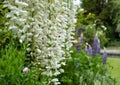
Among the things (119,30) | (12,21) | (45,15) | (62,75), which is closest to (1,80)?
(12,21)

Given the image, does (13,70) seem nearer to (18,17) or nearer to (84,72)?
(18,17)

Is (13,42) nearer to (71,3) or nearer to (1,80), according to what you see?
(1,80)

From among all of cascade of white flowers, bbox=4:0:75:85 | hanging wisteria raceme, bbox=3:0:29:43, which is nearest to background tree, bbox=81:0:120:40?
cascade of white flowers, bbox=4:0:75:85

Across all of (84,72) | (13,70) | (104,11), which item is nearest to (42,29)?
(13,70)

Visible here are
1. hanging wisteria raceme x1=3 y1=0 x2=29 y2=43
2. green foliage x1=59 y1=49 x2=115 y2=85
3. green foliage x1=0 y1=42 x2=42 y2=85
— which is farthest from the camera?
green foliage x1=59 y1=49 x2=115 y2=85

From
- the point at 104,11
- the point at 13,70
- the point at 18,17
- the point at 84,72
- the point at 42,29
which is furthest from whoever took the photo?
the point at 104,11

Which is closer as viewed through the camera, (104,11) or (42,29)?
(42,29)

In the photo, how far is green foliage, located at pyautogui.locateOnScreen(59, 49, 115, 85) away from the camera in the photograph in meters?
4.14

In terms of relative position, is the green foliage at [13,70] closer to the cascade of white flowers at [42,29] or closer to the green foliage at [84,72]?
the cascade of white flowers at [42,29]

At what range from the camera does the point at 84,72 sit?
14.0ft

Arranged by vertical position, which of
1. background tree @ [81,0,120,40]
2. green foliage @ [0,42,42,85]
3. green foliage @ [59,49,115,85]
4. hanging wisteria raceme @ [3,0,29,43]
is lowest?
background tree @ [81,0,120,40]

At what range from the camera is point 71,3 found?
13.3 ft

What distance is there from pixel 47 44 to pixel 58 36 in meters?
0.20

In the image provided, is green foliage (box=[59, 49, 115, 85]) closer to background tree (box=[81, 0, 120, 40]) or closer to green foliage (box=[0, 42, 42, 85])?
green foliage (box=[0, 42, 42, 85])
